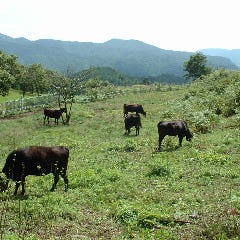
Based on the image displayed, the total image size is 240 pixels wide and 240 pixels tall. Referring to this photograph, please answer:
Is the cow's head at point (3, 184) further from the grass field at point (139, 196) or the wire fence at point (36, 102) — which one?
the wire fence at point (36, 102)

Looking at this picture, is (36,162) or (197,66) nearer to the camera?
(36,162)

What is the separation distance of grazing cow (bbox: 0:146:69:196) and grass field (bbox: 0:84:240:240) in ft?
1.67

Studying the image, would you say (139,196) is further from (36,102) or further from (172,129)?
(36,102)

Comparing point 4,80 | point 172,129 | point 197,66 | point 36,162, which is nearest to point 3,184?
point 36,162

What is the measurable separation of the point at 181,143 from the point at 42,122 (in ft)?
73.8

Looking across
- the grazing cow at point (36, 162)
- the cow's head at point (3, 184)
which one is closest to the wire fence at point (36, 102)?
the grazing cow at point (36, 162)

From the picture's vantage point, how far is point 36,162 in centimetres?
1459

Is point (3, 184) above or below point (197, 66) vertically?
below

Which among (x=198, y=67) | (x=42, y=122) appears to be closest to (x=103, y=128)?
(x=42, y=122)

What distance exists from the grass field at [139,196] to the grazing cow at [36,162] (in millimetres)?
508

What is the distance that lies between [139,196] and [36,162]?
407 cm

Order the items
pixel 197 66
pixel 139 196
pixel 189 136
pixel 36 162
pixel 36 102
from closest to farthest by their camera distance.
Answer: pixel 139 196 → pixel 36 162 → pixel 189 136 → pixel 36 102 → pixel 197 66

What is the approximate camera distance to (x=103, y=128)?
34969 millimetres

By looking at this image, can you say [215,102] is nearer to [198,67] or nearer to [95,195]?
[95,195]
